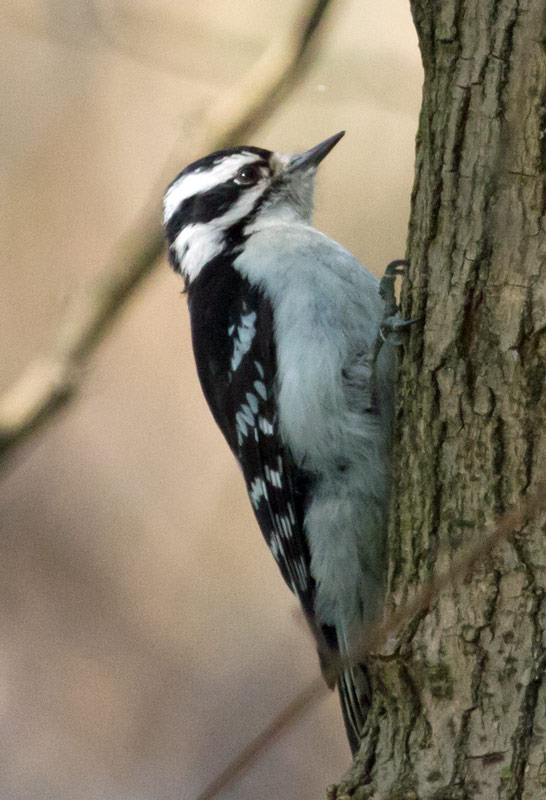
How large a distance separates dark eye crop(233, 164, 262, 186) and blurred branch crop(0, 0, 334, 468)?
0.12m

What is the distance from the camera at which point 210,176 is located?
3816 mm

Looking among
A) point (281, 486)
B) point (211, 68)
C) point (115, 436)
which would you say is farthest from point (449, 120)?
point (115, 436)

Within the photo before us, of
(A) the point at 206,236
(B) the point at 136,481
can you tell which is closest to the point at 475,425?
(A) the point at 206,236

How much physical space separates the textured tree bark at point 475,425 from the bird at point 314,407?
538 mm

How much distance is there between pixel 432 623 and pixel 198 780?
3269 millimetres

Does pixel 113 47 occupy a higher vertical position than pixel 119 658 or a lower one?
higher

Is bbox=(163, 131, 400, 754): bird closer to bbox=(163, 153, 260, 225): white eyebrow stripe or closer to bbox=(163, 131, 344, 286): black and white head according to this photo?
bbox=(163, 131, 344, 286): black and white head

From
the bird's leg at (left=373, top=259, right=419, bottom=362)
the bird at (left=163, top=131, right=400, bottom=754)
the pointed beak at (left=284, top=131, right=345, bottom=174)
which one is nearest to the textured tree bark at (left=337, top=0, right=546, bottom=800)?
the bird's leg at (left=373, top=259, right=419, bottom=362)

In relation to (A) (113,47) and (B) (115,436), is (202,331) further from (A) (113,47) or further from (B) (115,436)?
(B) (115,436)

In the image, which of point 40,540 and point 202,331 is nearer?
point 202,331

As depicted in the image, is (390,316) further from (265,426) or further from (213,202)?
(213,202)

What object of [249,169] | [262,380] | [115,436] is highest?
[249,169]

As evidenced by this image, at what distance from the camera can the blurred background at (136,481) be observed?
4902 mm

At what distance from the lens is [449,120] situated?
2176 mm
